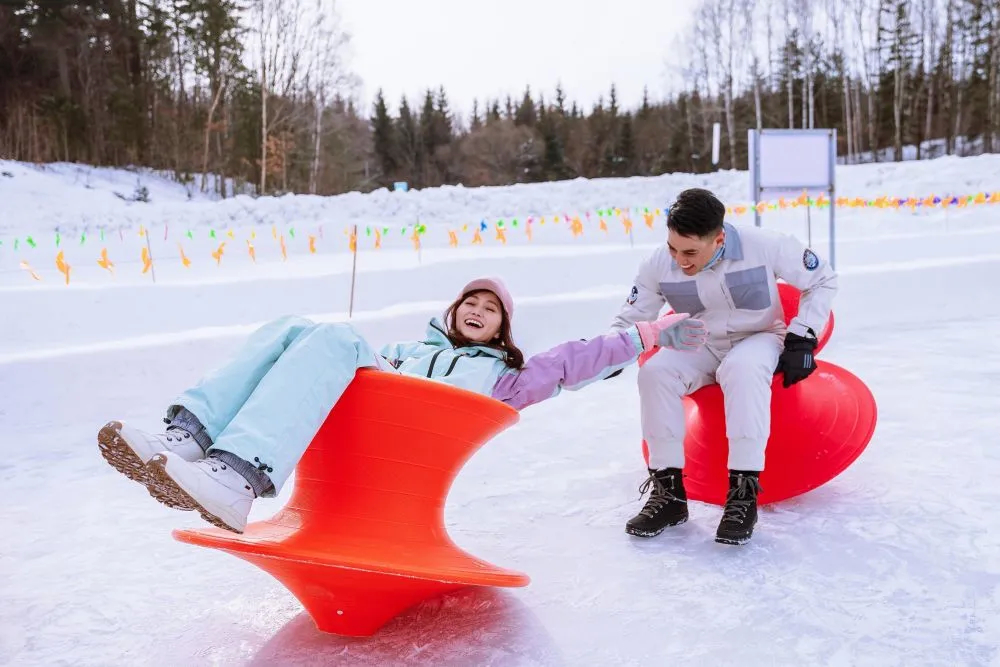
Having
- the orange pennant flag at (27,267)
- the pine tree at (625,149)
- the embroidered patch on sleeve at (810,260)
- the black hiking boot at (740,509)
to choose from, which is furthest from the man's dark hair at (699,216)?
→ the pine tree at (625,149)

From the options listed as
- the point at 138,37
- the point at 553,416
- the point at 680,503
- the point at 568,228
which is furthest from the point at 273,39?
the point at 680,503

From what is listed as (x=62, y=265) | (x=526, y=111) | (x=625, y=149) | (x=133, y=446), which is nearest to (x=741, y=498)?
(x=133, y=446)

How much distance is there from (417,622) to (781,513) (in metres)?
1.10

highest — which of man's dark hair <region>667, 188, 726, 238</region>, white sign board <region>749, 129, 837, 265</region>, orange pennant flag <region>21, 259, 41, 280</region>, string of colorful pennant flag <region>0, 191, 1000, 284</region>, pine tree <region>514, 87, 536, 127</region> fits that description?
pine tree <region>514, 87, 536, 127</region>

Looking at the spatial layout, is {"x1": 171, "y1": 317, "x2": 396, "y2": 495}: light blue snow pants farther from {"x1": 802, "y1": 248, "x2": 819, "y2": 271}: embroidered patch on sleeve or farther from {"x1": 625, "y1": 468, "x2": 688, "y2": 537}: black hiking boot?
{"x1": 802, "y1": 248, "x2": 819, "y2": 271}: embroidered patch on sleeve

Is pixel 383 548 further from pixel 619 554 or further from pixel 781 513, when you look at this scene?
pixel 781 513

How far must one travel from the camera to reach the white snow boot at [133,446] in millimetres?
1249

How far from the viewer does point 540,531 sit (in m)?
2.14

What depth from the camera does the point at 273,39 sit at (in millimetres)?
11977

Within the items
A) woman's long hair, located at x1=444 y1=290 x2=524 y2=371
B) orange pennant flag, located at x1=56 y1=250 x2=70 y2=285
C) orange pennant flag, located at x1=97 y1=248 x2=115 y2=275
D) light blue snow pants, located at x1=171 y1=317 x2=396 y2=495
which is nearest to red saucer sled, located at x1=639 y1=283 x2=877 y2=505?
woman's long hair, located at x1=444 y1=290 x2=524 y2=371

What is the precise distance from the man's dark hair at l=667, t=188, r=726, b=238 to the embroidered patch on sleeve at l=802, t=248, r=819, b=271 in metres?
0.30

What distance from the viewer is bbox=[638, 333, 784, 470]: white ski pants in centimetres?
207

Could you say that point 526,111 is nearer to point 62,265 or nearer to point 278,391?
point 62,265

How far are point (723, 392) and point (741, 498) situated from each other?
306mm
